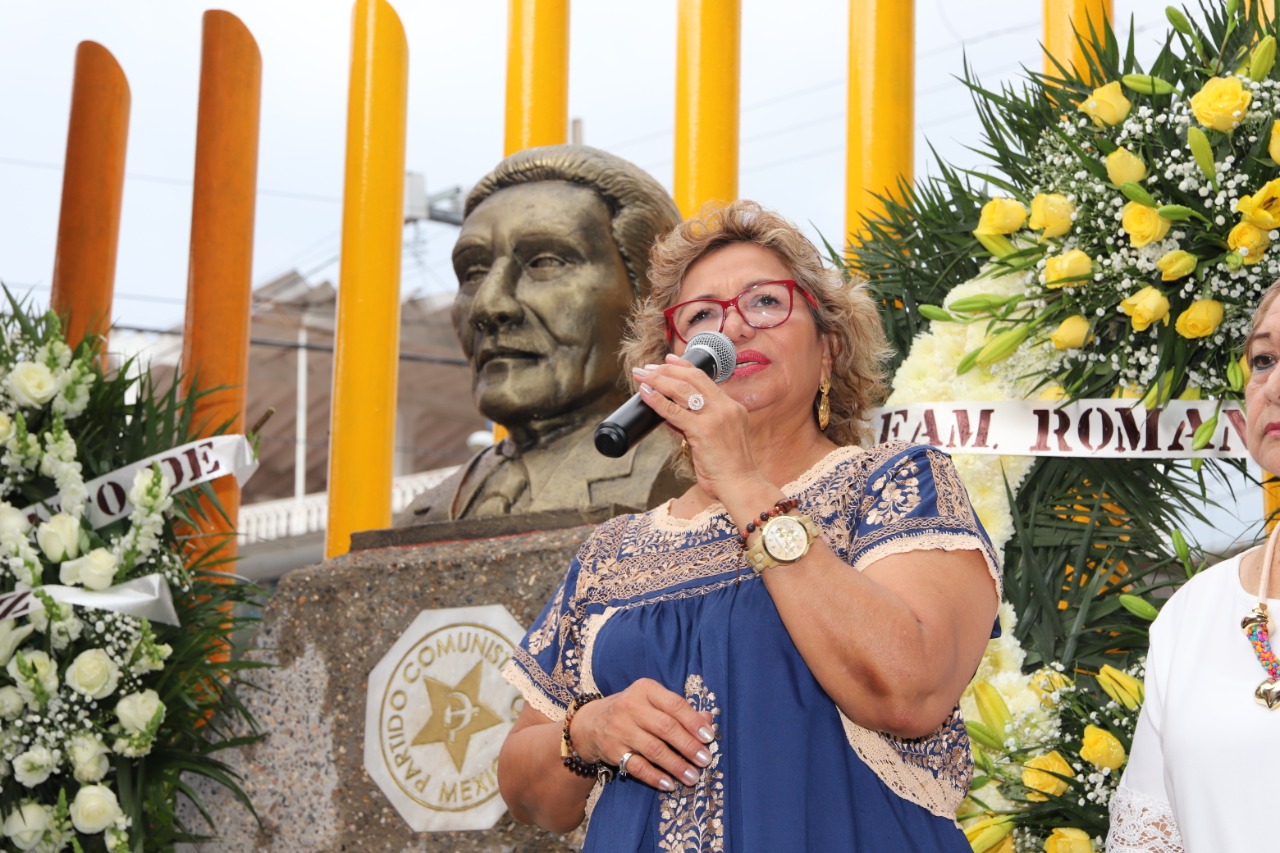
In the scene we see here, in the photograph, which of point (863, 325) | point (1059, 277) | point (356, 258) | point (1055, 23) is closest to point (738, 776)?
point (863, 325)

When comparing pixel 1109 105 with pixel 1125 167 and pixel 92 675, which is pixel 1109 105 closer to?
pixel 1125 167

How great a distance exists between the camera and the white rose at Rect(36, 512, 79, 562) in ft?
10.9

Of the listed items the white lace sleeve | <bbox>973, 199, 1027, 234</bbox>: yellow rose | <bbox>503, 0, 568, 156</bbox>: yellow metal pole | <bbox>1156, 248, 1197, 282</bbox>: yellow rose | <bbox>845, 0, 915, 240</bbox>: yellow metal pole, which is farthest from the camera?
<bbox>503, 0, 568, 156</bbox>: yellow metal pole

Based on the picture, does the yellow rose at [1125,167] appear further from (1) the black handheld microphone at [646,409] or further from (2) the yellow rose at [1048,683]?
(1) the black handheld microphone at [646,409]

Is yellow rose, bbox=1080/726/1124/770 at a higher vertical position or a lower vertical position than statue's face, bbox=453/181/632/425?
lower

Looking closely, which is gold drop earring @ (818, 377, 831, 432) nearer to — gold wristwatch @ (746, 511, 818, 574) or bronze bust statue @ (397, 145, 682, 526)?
gold wristwatch @ (746, 511, 818, 574)

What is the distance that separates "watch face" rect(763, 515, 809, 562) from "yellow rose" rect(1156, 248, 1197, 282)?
1.21 metres

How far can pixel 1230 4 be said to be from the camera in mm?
2811

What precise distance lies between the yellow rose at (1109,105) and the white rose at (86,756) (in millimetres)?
2231

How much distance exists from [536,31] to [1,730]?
3150 millimetres

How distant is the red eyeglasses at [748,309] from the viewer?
2027 millimetres

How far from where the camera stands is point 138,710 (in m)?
3.25

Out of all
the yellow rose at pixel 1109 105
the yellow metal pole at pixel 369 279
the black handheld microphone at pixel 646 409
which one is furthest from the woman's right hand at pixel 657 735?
the yellow metal pole at pixel 369 279

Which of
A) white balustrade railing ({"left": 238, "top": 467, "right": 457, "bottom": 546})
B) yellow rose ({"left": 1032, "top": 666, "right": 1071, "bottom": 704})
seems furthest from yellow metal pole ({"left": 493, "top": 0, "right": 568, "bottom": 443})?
white balustrade railing ({"left": 238, "top": 467, "right": 457, "bottom": 546})
